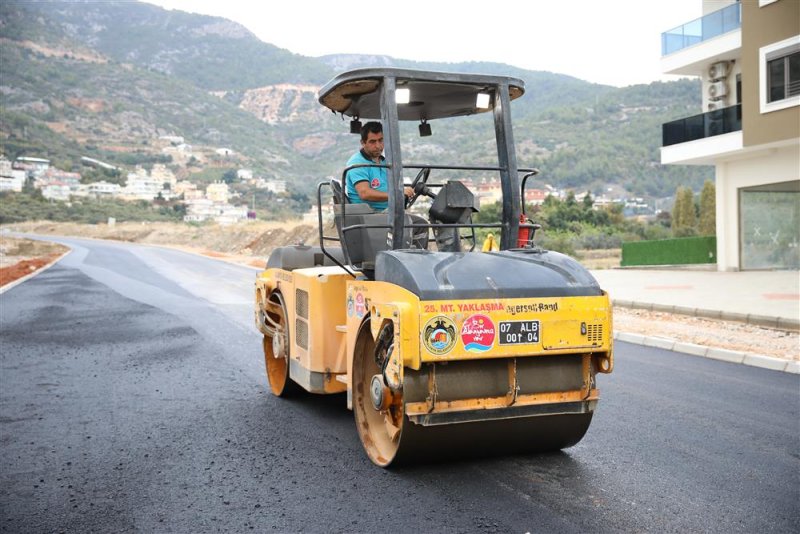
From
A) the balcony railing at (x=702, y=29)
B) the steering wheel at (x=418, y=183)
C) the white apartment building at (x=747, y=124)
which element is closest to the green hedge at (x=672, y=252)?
the white apartment building at (x=747, y=124)

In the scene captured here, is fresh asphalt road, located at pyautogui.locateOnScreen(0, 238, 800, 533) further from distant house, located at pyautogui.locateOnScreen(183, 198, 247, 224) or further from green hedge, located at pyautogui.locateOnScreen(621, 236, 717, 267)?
distant house, located at pyautogui.locateOnScreen(183, 198, 247, 224)

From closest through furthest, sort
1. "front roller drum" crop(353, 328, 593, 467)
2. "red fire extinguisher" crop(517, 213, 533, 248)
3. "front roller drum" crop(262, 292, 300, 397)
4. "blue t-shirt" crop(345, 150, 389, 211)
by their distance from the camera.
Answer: "front roller drum" crop(353, 328, 593, 467)
"red fire extinguisher" crop(517, 213, 533, 248)
"blue t-shirt" crop(345, 150, 389, 211)
"front roller drum" crop(262, 292, 300, 397)

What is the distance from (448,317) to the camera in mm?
4453

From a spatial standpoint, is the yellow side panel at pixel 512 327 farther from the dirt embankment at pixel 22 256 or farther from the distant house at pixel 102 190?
the distant house at pixel 102 190

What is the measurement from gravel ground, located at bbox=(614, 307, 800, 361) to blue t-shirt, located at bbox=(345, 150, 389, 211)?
243 inches

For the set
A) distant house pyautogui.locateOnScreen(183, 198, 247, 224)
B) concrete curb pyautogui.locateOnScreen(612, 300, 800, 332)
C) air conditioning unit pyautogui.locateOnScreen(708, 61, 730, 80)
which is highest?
air conditioning unit pyautogui.locateOnScreen(708, 61, 730, 80)

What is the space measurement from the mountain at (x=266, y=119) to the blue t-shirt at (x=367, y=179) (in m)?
72.2

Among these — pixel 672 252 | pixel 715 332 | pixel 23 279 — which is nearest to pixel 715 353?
pixel 715 332

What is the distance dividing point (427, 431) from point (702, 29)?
2688 centimetres

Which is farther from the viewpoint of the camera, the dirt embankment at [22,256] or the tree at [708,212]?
the tree at [708,212]

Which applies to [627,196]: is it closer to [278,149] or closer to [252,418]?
[278,149]

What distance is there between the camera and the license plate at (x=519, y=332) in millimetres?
4570

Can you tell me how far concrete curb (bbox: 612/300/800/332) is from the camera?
12.4 meters

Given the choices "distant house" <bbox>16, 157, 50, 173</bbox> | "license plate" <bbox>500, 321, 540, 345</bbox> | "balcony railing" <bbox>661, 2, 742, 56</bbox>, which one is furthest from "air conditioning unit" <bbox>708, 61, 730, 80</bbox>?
"distant house" <bbox>16, 157, 50, 173</bbox>
